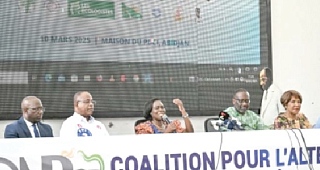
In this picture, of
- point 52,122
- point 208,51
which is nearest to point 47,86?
point 52,122

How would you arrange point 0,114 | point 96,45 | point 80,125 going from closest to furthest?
point 80,125, point 0,114, point 96,45

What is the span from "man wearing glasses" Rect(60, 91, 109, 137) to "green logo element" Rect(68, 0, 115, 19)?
1.11m

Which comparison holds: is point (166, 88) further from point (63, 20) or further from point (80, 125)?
point (80, 125)

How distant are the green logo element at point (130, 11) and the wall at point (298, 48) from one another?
1749mm

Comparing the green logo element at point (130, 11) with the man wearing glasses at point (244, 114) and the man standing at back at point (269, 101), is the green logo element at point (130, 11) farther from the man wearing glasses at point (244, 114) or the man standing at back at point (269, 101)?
the man standing at back at point (269, 101)

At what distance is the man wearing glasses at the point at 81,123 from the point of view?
4054 mm

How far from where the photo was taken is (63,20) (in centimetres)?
504

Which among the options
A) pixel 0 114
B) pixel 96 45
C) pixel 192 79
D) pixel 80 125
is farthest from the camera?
pixel 192 79

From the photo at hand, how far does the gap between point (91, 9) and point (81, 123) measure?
4.76 feet

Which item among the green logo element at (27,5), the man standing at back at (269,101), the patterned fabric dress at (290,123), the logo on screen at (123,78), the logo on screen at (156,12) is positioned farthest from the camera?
the man standing at back at (269,101)

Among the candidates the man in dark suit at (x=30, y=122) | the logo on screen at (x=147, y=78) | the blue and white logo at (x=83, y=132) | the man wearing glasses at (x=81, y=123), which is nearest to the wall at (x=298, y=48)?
the logo on screen at (x=147, y=78)

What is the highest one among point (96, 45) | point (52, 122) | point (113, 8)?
point (113, 8)

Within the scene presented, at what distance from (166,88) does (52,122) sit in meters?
1.16

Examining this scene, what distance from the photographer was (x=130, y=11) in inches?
211
